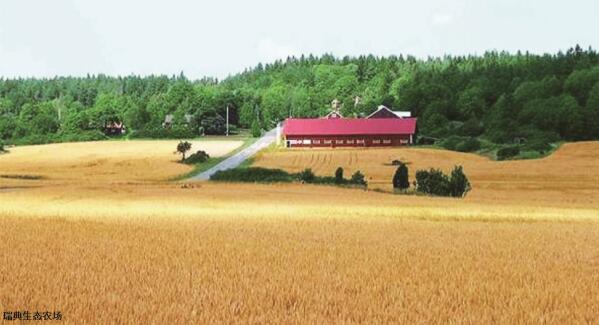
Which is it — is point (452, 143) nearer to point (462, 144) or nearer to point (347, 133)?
point (462, 144)

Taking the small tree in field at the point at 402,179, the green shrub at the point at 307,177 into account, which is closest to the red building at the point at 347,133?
the green shrub at the point at 307,177

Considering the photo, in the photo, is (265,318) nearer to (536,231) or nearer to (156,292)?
(156,292)

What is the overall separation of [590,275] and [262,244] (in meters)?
9.23

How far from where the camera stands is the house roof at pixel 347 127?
143 meters

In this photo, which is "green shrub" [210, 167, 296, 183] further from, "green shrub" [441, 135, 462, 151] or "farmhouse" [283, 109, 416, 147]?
"farmhouse" [283, 109, 416, 147]

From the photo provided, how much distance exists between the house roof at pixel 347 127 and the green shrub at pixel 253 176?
2360 inches

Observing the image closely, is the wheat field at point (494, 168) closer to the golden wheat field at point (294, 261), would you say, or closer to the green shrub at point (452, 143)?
the green shrub at point (452, 143)

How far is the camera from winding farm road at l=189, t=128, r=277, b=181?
9078cm

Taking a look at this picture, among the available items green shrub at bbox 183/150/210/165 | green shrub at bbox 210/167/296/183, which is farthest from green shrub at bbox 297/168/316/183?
green shrub at bbox 183/150/210/165

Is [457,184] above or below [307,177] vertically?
above

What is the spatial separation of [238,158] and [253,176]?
35.8 metres

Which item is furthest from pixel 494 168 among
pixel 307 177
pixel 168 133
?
pixel 168 133

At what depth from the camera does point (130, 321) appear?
1104 cm

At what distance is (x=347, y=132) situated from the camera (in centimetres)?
14400
